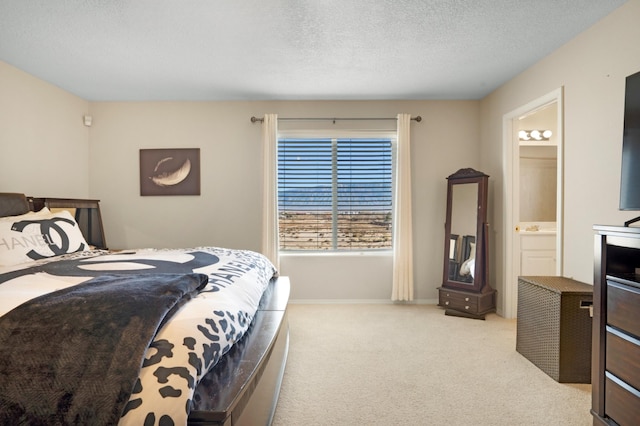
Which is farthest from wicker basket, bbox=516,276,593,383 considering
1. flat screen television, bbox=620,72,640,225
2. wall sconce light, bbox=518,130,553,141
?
wall sconce light, bbox=518,130,553,141

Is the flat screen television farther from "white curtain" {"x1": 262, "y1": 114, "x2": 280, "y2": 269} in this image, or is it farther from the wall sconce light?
"white curtain" {"x1": 262, "y1": 114, "x2": 280, "y2": 269}

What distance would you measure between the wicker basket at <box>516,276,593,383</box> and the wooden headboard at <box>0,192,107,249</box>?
4.15 m

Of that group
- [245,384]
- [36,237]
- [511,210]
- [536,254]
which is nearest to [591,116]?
[511,210]

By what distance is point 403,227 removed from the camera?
4047 mm

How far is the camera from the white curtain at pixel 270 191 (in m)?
4.01

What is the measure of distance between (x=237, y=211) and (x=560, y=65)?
11.5 ft

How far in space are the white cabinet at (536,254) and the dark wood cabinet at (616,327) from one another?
1997 millimetres

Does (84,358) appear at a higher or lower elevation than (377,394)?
higher

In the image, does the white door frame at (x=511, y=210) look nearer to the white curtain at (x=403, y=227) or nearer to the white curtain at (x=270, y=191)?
the white curtain at (x=403, y=227)

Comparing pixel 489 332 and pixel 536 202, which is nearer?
pixel 489 332

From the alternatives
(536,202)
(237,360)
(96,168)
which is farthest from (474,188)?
(96,168)

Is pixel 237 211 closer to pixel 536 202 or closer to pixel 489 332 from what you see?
pixel 489 332

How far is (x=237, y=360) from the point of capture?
1.35 m

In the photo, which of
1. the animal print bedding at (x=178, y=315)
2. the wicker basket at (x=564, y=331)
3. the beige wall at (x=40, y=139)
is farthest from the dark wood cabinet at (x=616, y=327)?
the beige wall at (x=40, y=139)
